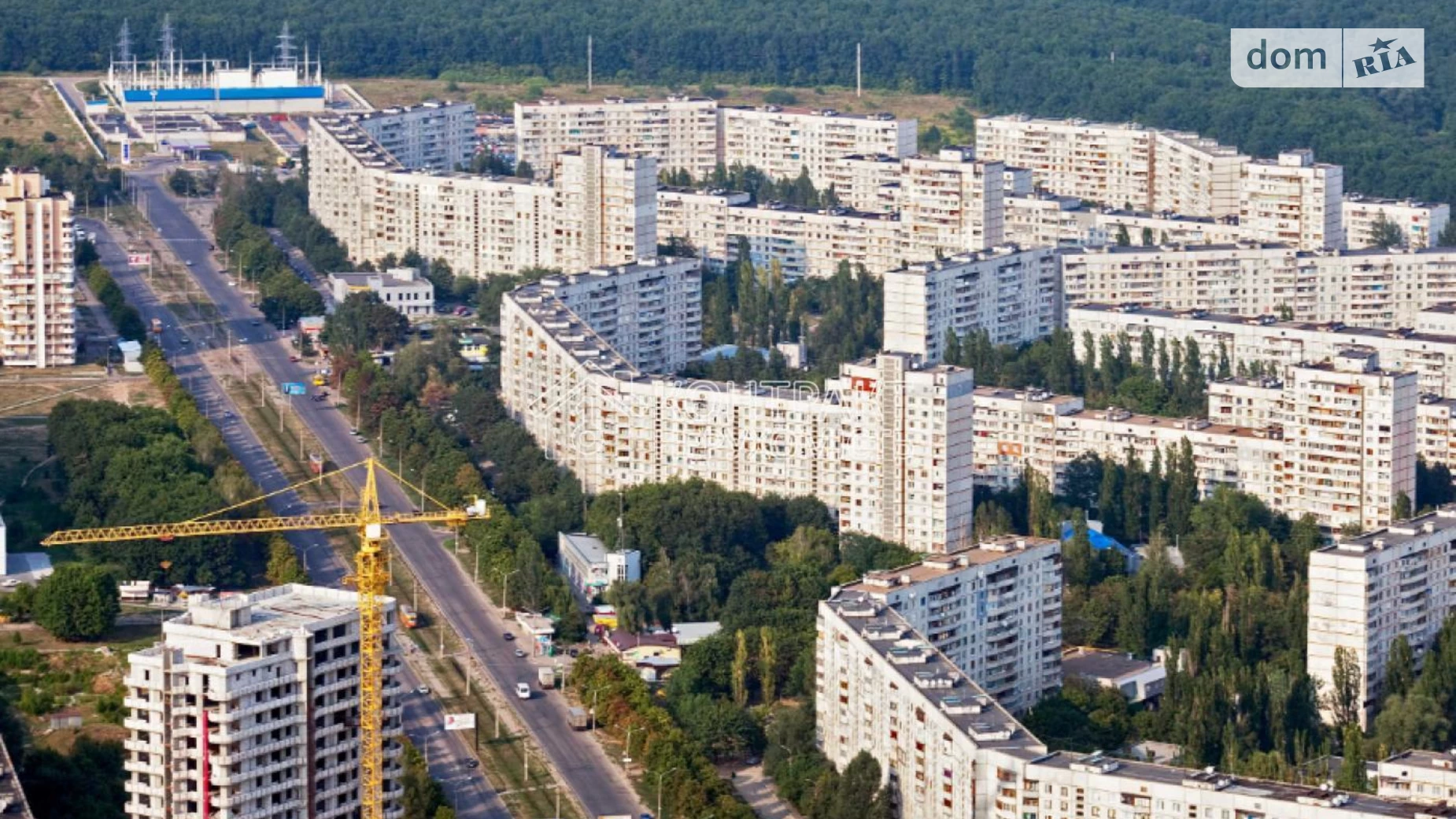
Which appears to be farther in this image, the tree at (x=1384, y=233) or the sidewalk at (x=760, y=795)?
the tree at (x=1384, y=233)

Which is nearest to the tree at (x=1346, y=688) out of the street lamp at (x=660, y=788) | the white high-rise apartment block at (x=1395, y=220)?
the street lamp at (x=660, y=788)

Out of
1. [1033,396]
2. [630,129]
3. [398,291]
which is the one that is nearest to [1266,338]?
[1033,396]

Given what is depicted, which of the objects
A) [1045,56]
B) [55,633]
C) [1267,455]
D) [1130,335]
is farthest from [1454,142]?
[55,633]

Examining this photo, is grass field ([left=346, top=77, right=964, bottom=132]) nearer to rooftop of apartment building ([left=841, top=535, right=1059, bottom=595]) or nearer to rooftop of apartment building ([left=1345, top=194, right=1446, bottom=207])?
rooftop of apartment building ([left=1345, top=194, right=1446, bottom=207])

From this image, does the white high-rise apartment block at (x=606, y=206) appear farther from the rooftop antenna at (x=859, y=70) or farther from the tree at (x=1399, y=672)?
the tree at (x=1399, y=672)

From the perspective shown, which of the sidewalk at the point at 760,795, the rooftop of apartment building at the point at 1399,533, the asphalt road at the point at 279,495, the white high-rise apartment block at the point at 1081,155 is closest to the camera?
the sidewalk at the point at 760,795

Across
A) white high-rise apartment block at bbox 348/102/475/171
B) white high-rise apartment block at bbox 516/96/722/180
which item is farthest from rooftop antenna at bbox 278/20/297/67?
white high-rise apartment block at bbox 348/102/475/171
